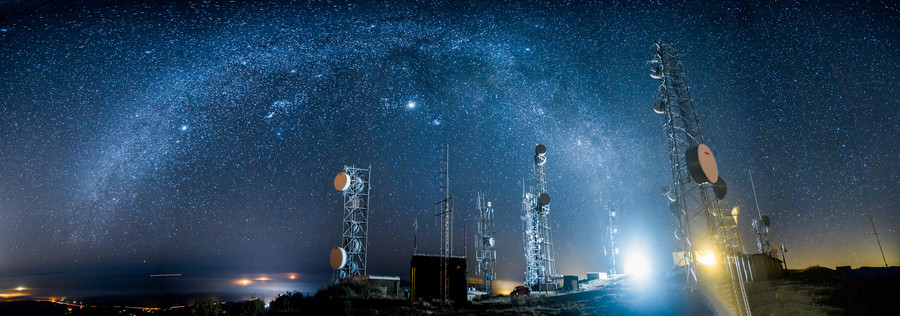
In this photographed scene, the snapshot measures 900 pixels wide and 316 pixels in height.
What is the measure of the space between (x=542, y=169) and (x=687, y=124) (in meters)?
20.0

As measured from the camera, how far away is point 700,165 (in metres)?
19.5

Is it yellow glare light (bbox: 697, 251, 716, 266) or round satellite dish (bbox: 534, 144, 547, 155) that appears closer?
yellow glare light (bbox: 697, 251, 716, 266)

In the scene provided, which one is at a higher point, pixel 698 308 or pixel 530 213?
pixel 530 213

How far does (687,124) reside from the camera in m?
23.2

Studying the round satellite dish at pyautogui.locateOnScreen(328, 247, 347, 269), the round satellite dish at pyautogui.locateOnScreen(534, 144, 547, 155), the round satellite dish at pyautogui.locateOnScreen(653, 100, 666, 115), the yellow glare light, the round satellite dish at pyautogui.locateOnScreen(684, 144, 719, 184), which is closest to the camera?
the round satellite dish at pyautogui.locateOnScreen(684, 144, 719, 184)

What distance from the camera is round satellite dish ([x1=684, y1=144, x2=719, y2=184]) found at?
1964 cm

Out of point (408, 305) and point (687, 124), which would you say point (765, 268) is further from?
point (408, 305)

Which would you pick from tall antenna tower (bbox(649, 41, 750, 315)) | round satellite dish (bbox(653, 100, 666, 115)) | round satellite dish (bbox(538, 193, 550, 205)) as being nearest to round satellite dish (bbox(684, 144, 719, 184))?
tall antenna tower (bbox(649, 41, 750, 315))

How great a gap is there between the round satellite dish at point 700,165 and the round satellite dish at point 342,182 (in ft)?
86.4

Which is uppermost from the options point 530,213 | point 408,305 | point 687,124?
point 687,124

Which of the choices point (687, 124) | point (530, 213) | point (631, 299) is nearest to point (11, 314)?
point (530, 213)

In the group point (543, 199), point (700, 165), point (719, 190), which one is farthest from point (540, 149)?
point (700, 165)

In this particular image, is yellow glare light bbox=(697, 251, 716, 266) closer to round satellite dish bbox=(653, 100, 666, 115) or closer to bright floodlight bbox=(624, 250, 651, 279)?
round satellite dish bbox=(653, 100, 666, 115)

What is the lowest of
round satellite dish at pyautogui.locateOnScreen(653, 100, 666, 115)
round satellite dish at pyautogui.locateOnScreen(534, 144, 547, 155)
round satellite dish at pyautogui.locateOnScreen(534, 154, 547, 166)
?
round satellite dish at pyautogui.locateOnScreen(653, 100, 666, 115)
